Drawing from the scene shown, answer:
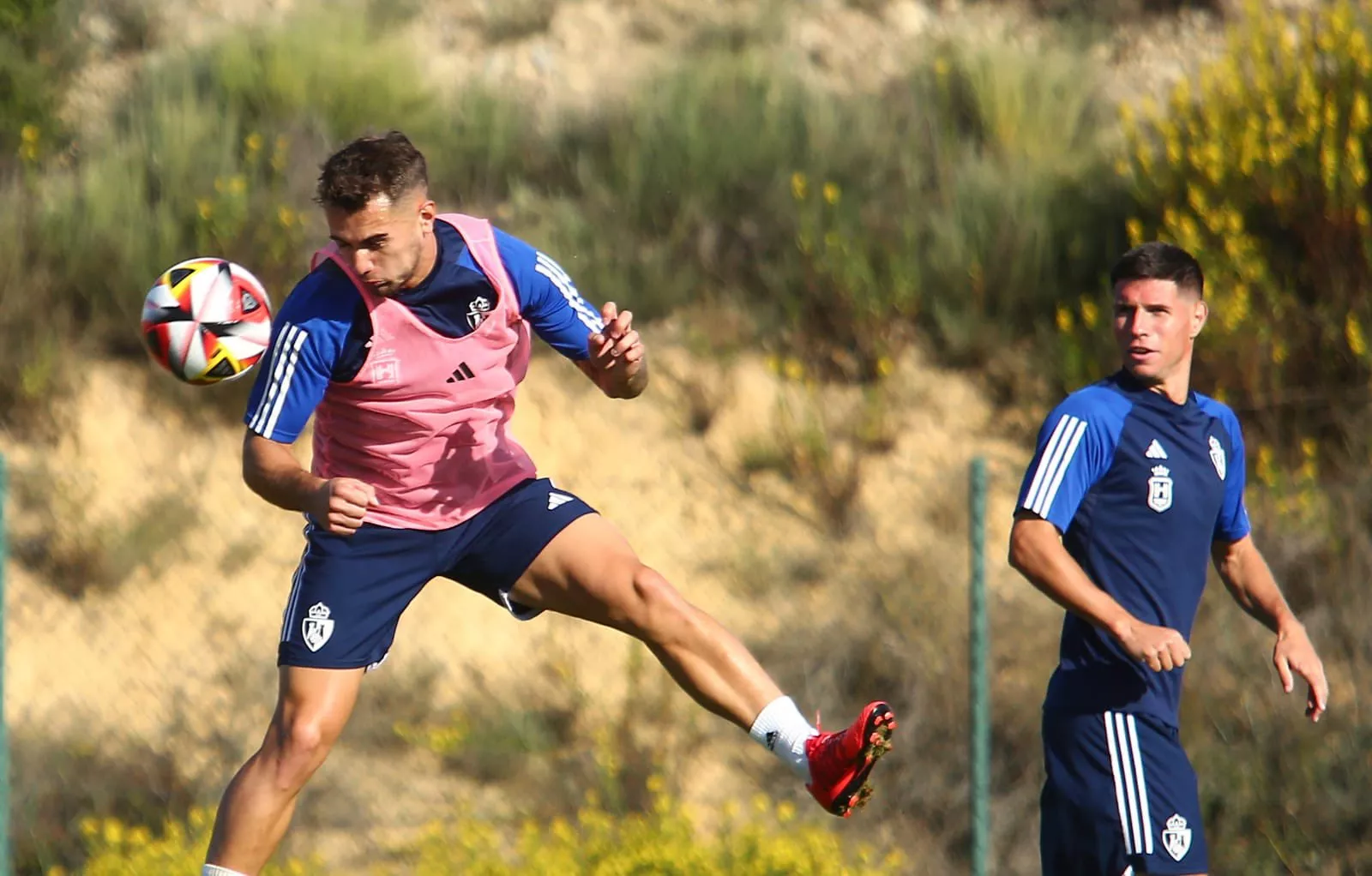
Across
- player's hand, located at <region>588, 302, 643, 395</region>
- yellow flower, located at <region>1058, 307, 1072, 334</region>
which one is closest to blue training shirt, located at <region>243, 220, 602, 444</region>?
player's hand, located at <region>588, 302, 643, 395</region>

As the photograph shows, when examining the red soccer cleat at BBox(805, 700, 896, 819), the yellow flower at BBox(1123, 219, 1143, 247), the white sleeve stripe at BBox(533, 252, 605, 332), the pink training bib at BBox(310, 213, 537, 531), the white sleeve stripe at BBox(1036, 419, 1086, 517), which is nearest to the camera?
the red soccer cleat at BBox(805, 700, 896, 819)

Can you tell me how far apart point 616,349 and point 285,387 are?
0.88m

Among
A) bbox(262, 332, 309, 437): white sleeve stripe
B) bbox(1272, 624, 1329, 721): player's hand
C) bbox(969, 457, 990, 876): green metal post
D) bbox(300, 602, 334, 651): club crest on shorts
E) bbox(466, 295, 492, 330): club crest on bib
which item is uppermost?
bbox(466, 295, 492, 330): club crest on bib

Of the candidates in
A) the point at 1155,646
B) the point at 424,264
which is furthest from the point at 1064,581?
the point at 424,264

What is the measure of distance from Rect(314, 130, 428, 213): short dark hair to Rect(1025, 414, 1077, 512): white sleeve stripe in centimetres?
180

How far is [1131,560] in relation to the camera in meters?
4.93

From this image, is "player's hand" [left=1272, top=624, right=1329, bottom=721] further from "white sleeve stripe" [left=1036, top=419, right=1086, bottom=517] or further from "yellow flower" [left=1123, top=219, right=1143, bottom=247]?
"yellow flower" [left=1123, top=219, right=1143, bottom=247]

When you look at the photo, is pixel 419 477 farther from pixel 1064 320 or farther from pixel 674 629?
pixel 1064 320

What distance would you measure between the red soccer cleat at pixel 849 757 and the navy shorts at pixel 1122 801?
53cm

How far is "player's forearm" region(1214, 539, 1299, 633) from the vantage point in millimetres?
5262

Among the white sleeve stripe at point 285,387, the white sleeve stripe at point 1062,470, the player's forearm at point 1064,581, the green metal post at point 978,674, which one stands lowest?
the green metal post at point 978,674

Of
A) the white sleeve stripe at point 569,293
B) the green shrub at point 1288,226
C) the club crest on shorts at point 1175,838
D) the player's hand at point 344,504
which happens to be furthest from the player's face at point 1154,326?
the green shrub at point 1288,226

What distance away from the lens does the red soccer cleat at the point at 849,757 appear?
468 cm

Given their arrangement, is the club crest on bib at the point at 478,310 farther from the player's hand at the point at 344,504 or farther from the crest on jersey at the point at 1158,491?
the crest on jersey at the point at 1158,491
